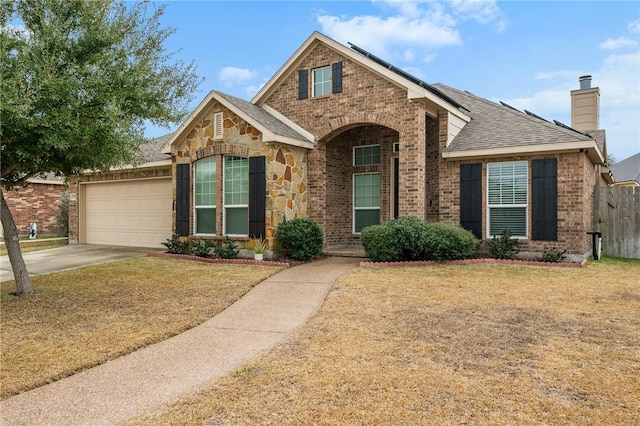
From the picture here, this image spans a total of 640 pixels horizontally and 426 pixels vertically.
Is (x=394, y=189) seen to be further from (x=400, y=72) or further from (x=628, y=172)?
(x=628, y=172)

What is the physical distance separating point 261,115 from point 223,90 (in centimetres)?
139

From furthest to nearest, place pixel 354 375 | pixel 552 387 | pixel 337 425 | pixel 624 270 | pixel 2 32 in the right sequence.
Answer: pixel 624 270, pixel 2 32, pixel 354 375, pixel 552 387, pixel 337 425

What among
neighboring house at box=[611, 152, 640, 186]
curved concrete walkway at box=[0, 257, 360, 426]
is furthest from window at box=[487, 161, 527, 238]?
neighboring house at box=[611, 152, 640, 186]

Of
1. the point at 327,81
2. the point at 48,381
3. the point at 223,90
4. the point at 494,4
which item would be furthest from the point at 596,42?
the point at 48,381

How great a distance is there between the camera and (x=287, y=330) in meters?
6.01

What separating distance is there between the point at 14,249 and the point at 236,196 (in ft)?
18.5

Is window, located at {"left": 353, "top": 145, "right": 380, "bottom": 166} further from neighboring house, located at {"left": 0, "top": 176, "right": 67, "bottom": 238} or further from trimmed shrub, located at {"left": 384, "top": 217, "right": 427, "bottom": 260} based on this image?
neighboring house, located at {"left": 0, "top": 176, "right": 67, "bottom": 238}

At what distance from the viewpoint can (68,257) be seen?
44.7 feet


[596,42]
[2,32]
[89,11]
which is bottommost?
[2,32]

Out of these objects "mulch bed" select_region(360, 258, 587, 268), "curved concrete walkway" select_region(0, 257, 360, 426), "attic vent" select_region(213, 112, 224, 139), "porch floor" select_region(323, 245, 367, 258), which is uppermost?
"attic vent" select_region(213, 112, 224, 139)

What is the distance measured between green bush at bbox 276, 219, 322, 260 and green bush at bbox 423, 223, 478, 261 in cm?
300

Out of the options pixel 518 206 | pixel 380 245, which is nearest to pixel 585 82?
pixel 518 206

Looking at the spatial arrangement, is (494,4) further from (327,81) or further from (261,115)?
(261,115)

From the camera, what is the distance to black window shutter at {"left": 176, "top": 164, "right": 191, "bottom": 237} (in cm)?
1338
